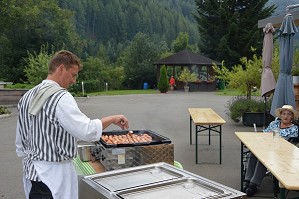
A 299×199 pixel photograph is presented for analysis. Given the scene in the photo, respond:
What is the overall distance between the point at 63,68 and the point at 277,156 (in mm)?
2381

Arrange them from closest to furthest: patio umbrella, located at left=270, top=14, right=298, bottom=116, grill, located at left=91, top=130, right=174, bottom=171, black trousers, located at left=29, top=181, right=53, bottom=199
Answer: black trousers, located at left=29, top=181, right=53, bottom=199 → grill, located at left=91, top=130, right=174, bottom=171 → patio umbrella, located at left=270, top=14, right=298, bottom=116

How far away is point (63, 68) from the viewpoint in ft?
8.61

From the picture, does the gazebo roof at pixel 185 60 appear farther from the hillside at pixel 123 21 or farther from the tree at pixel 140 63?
the hillside at pixel 123 21

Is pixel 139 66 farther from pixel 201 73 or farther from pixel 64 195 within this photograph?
pixel 64 195

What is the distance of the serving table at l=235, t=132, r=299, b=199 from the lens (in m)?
3.06

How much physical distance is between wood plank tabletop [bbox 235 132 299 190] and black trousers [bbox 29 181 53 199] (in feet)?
5.42

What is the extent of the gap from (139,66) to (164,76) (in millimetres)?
7921

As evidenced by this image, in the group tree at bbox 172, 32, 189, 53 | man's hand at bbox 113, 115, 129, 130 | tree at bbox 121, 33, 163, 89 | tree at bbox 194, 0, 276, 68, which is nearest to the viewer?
man's hand at bbox 113, 115, 129, 130

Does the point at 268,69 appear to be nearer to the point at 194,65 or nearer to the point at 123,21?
the point at 194,65

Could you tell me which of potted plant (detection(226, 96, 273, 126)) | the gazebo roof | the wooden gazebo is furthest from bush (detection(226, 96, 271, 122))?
the gazebo roof

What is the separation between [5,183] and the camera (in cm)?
600

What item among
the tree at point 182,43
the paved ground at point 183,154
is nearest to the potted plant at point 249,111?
the paved ground at point 183,154

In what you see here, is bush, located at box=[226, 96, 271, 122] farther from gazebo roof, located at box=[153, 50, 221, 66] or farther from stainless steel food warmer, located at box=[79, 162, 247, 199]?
gazebo roof, located at box=[153, 50, 221, 66]

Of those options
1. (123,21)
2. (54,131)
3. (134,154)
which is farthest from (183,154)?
(123,21)
